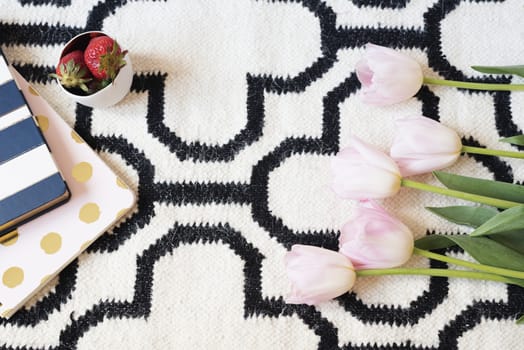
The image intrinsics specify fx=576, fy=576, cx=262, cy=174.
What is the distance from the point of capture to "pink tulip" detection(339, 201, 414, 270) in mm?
693

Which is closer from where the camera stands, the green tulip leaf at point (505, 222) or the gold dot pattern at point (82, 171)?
the green tulip leaf at point (505, 222)

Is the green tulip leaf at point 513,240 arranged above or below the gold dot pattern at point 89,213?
below

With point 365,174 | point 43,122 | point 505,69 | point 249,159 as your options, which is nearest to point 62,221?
point 43,122

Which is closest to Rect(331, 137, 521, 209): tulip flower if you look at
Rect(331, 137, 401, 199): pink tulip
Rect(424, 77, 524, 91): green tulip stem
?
Rect(331, 137, 401, 199): pink tulip

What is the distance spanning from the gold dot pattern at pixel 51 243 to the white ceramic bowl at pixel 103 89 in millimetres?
185

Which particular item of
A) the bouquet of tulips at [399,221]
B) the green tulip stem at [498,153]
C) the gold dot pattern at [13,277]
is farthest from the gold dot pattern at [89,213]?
the green tulip stem at [498,153]

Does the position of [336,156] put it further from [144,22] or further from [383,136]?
[144,22]

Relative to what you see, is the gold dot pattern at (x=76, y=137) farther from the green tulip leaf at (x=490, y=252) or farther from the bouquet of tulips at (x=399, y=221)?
the green tulip leaf at (x=490, y=252)

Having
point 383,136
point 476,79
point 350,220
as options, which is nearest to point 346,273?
point 350,220

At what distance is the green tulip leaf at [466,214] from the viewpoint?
0.73 meters

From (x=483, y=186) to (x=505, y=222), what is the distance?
0.07 metres

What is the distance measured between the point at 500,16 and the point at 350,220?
381 mm

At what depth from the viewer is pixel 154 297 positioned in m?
0.77

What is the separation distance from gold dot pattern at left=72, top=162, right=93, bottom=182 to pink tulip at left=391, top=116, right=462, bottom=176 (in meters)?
0.41
